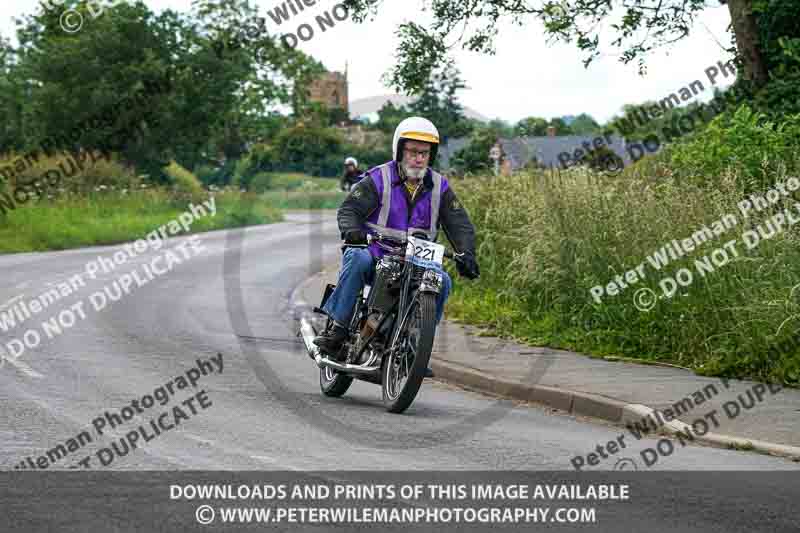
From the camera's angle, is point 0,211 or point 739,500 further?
point 0,211

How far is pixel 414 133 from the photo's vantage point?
10.2 metres


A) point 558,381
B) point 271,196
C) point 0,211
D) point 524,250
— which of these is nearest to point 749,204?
point 558,381

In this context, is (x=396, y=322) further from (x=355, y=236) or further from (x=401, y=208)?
(x=401, y=208)

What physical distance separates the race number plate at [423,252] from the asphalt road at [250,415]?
1147mm

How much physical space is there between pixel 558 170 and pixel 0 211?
21727 millimetres

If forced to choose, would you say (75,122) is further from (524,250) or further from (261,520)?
(261,520)

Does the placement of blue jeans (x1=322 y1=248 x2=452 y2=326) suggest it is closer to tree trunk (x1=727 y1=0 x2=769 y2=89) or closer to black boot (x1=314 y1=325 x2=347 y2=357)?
black boot (x1=314 y1=325 x2=347 y2=357)

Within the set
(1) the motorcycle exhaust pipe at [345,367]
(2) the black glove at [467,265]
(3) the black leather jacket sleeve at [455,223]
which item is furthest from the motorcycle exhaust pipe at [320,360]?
(3) the black leather jacket sleeve at [455,223]

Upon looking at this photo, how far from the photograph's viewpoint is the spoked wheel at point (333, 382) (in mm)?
10930

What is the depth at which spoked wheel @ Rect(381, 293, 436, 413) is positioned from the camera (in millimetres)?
9445

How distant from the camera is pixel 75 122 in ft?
195

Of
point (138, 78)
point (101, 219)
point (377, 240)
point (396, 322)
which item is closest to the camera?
point (396, 322)

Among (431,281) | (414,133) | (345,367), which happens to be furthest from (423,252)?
(345,367)

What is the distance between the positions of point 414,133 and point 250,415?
244 centimetres
